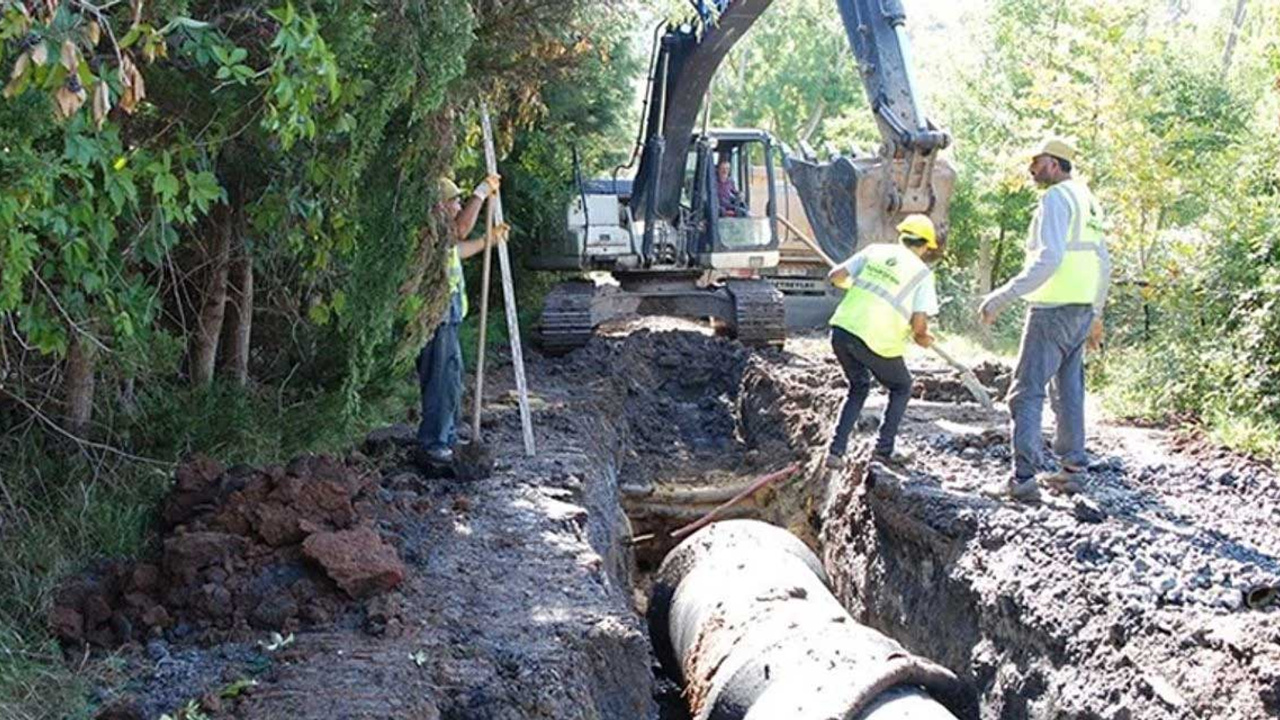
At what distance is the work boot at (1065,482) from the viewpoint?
7875mm

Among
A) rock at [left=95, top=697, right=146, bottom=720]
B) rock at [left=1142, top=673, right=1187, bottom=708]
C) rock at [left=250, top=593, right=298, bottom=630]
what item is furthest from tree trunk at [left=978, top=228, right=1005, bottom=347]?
rock at [left=95, top=697, right=146, bottom=720]

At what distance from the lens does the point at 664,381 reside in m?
14.7

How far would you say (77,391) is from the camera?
5.92 metres

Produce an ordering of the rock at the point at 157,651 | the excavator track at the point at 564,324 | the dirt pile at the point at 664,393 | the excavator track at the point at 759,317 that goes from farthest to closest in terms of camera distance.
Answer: the excavator track at the point at 759,317 → the excavator track at the point at 564,324 → the dirt pile at the point at 664,393 → the rock at the point at 157,651

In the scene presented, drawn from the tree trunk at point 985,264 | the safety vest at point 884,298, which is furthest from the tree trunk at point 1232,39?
the safety vest at point 884,298

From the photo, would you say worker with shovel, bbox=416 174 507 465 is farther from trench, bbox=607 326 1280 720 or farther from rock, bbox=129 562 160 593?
rock, bbox=129 562 160 593

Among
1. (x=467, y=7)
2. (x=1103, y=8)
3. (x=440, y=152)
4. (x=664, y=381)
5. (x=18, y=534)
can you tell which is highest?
(x=1103, y=8)

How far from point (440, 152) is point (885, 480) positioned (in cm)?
353

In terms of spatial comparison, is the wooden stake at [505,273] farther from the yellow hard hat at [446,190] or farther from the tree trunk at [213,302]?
the tree trunk at [213,302]

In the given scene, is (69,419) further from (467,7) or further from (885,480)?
(885,480)

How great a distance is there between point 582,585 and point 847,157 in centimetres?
741

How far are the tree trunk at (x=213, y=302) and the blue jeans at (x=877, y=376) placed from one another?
394 cm

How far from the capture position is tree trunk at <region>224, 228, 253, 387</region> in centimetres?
700

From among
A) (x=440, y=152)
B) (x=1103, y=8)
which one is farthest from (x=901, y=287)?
(x=1103, y=8)
